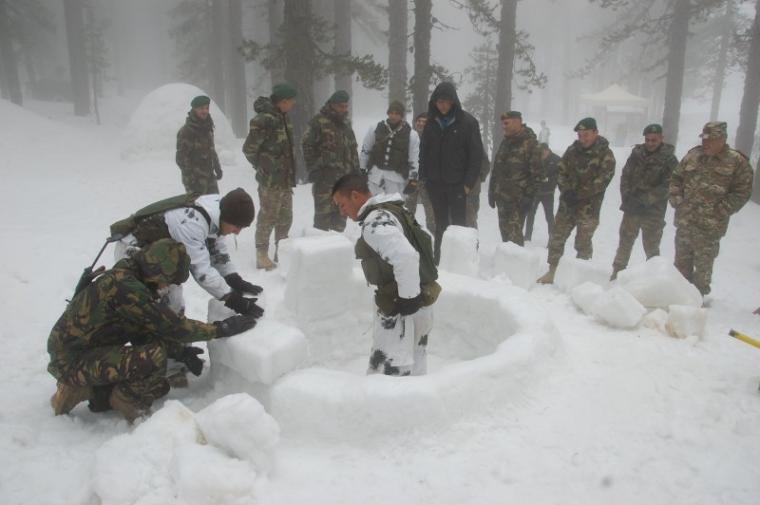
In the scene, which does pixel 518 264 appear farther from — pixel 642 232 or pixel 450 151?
pixel 642 232

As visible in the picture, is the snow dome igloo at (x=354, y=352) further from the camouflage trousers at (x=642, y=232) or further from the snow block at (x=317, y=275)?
the camouflage trousers at (x=642, y=232)

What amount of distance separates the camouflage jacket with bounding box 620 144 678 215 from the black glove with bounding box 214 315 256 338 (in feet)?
15.7

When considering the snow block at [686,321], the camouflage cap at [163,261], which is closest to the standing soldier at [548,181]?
the snow block at [686,321]

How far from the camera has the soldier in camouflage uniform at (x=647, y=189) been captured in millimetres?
6043

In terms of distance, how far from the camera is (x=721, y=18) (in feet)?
84.9

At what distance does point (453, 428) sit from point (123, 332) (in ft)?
6.92

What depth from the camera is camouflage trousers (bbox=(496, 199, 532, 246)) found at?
652 cm

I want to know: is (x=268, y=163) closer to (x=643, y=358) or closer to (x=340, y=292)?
(x=340, y=292)

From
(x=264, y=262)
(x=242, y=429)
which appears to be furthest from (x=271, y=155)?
(x=242, y=429)

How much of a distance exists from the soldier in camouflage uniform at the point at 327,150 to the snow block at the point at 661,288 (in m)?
3.32

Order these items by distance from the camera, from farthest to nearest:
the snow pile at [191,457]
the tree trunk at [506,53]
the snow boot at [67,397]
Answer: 1. the tree trunk at [506,53]
2. the snow boot at [67,397]
3. the snow pile at [191,457]

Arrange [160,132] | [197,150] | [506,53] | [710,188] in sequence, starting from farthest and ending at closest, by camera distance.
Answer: [160,132], [506,53], [197,150], [710,188]

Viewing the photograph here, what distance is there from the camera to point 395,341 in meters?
3.71

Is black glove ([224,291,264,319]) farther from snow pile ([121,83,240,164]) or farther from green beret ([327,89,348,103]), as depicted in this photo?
snow pile ([121,83,240,164])
